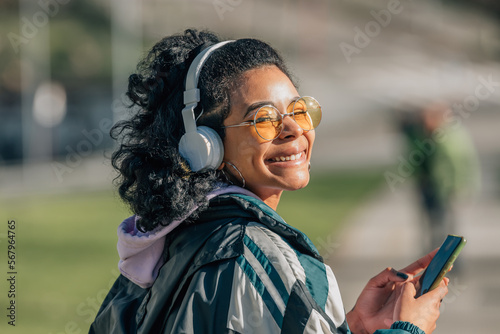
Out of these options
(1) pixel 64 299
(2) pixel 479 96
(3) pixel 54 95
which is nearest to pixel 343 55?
(2) pixel 479 96

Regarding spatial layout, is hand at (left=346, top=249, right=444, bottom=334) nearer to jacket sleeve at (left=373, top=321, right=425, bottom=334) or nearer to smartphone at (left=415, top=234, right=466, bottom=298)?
smartphone at (left=415, top=234, right=466, bottom=298)

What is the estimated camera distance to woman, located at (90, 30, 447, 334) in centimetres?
191

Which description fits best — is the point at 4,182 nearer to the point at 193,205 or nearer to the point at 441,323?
the point at 441,323

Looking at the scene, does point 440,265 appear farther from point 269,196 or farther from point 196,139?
point 196,139

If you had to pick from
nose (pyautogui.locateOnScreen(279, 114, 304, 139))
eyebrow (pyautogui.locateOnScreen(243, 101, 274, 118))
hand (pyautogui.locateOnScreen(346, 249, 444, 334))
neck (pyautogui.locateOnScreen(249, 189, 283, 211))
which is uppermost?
eyebrow (pyautogui.locateOnScreen(243, 101, 274, 118))

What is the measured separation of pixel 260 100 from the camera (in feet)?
7.34

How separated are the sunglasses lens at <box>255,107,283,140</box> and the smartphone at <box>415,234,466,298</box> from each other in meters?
0.70

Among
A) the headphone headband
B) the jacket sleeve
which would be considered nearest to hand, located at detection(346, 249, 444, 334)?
the jacket sleeve

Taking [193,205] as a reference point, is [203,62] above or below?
above

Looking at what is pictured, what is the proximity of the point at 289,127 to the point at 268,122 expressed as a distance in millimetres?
97

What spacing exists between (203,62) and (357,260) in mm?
6584

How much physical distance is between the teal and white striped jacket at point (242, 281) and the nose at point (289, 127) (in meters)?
0.29

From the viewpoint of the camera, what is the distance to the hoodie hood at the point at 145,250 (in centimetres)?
217

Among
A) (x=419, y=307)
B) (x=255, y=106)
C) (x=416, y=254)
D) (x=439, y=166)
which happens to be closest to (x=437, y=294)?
(x=419, y=307)
